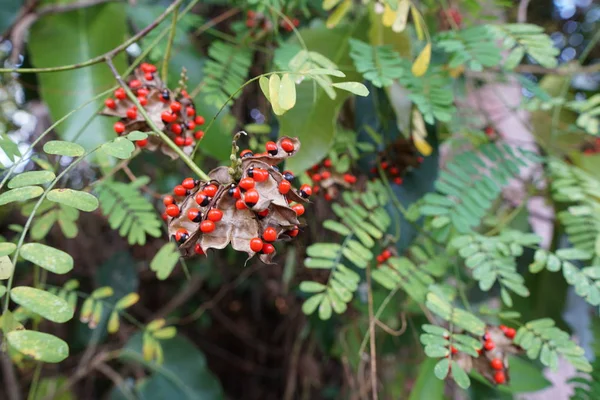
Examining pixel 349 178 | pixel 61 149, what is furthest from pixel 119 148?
pixel 349 178

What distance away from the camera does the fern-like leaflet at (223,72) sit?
731 millimetres

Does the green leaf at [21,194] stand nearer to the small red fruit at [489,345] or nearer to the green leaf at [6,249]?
the green leaf at [6,249]

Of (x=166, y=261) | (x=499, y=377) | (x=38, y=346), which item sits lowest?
(x=499, y=377)

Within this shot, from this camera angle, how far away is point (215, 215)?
1.31 feet

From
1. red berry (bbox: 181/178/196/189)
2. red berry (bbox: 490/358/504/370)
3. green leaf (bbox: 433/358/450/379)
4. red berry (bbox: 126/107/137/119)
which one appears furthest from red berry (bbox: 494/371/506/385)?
red berry (bbox: 126/107/137/119)

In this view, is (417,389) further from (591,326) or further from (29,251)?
(29,251)

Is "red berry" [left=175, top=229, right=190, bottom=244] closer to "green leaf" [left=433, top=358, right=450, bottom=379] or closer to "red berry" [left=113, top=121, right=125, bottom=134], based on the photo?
"red berry" [left=113, top=121, right=125, bottom=134]

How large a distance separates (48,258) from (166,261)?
0.29 m

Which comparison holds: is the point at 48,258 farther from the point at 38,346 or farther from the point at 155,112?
the point at 155,112

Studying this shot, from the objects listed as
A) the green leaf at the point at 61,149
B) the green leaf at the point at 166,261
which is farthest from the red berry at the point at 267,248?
the green leaf at the point at 166,261

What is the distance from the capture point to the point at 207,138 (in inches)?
32.3

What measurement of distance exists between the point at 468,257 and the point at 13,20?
939mm

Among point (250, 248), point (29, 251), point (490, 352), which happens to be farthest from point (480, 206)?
point (29, 251)

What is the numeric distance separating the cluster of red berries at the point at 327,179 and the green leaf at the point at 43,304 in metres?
0.41
